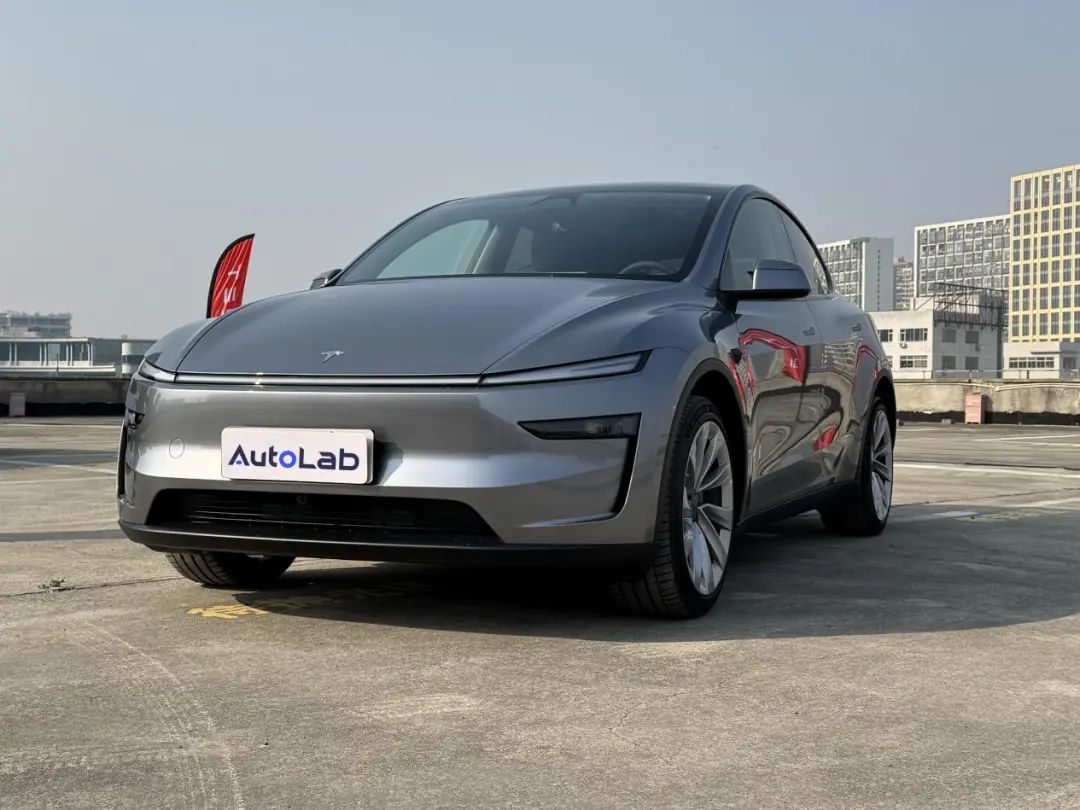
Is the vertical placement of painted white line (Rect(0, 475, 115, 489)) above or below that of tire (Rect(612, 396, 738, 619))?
below

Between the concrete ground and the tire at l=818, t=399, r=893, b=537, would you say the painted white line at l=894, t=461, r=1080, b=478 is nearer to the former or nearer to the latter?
the tire at l=818, t=399, r=893, b=537

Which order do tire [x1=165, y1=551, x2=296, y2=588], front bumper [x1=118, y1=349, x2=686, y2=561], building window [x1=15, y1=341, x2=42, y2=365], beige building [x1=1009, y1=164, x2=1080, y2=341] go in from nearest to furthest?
front bumper [x1=118, y1=349, x2=686, y2=561] < tire [x1=165, y1=551, x2=296, y2=588] < building window [x1=15, y1=341, x2=42, y2=365] < beige building [x1=1009, y1=164, x2=1080, y2=341]

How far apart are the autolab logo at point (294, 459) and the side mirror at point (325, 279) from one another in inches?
58.3

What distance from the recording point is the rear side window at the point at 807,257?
20.0 ft

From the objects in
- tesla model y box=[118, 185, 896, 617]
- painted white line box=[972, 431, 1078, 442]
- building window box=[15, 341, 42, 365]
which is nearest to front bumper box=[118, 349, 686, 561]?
tesla model y box=[118, 185, 896, 617]

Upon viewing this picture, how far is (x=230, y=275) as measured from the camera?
1043 inches

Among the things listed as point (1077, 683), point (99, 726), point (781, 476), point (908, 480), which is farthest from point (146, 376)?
point (908, 480)

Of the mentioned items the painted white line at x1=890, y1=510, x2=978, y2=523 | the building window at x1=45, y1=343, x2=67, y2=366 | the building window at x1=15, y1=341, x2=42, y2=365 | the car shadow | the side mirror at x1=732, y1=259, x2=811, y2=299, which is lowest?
the building window at x1=15, y1=341, x2=42, y2=365

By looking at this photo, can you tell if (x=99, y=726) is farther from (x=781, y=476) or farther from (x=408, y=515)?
(x=781, y=476)

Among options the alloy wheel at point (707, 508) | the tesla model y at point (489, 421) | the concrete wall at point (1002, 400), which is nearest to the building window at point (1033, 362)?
the concrete wall at point (1002, 400)

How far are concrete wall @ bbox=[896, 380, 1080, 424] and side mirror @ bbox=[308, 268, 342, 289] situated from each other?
65.2 ft

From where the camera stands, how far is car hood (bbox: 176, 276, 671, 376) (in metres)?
3.80

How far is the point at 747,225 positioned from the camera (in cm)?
536

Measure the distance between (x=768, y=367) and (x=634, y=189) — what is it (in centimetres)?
107
